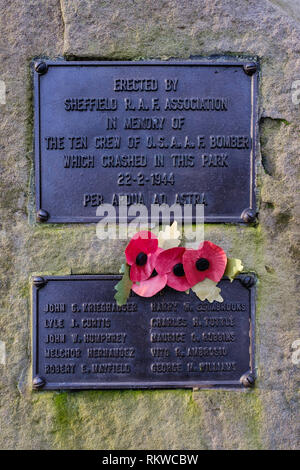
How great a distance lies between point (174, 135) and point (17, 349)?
1.22 m

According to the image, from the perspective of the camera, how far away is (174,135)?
1955 millimetres

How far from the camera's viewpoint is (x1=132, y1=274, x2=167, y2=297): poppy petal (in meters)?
1.89

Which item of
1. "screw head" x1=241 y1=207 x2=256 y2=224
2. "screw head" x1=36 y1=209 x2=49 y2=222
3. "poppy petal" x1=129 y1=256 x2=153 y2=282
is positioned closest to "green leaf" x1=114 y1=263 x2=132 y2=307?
"poppy petal" x1=129 y1=256 x2=153 y2=282

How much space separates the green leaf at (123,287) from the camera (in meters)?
1.89

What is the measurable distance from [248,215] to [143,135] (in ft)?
1.99

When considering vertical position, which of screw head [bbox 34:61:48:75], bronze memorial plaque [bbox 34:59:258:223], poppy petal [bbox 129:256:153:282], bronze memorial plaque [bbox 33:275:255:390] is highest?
screw head [bbox 34:61:48:75]

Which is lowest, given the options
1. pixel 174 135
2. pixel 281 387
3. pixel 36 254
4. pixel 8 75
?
pixel 281 387

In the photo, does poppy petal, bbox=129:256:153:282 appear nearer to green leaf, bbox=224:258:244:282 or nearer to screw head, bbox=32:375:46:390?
green leaf, bbox=224:258:244:282

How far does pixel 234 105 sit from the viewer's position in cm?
196

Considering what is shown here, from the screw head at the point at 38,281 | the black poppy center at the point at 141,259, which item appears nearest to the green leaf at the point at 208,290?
the black poppy center at the point at 141,259

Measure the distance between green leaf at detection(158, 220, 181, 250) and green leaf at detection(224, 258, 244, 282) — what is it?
0.25 meters

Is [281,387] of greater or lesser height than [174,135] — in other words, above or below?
A: below

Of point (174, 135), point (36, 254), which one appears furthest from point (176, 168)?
point (36, 254)

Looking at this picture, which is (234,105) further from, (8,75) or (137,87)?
(8,75)
